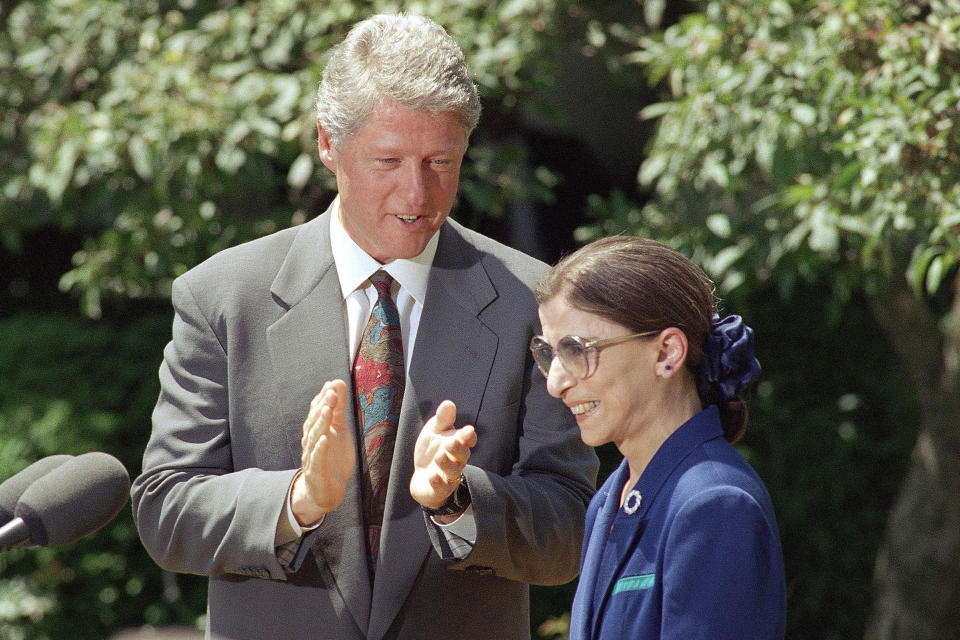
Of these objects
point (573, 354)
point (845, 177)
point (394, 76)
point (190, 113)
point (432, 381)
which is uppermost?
point (394, 76)

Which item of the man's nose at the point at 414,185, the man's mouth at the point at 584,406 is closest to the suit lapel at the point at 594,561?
the man's mouth at the point at 584,406

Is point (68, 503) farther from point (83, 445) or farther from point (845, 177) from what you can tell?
point (83, 445)

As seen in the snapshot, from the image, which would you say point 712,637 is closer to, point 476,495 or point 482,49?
point 476,495

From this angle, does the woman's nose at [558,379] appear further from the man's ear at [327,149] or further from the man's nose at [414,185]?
the man's ear at [327,149]

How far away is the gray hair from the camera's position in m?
2.24

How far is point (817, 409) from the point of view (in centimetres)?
548

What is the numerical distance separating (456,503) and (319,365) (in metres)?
0.39

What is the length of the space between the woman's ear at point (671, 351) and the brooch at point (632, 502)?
207mm

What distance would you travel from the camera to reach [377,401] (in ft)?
7.58

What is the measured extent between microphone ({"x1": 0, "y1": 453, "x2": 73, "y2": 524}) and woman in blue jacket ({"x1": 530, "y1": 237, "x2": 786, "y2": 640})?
0.85 meters

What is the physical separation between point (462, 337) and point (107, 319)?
4.51 metres

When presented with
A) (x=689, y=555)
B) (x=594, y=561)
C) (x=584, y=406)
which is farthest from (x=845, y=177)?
(x=689, y=555)

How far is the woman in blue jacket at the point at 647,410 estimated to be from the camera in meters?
1.83

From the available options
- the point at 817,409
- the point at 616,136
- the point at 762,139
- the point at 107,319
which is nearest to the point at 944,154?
the point at 762,139
